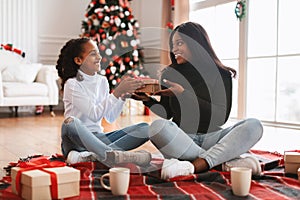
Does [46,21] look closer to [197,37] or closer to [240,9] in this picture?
[240,9]

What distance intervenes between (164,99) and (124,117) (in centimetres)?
27

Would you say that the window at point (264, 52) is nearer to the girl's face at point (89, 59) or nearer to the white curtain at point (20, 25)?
the white curtain at point (20, 25)

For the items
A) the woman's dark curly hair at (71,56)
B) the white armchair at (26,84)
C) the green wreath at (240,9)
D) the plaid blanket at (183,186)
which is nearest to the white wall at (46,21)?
the white armchair at (26,84)

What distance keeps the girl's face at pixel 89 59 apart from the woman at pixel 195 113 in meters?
0.32

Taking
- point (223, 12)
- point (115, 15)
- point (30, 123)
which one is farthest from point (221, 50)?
point (30, 123)

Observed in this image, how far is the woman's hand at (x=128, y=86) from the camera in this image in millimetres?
1495

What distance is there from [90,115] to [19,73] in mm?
3139

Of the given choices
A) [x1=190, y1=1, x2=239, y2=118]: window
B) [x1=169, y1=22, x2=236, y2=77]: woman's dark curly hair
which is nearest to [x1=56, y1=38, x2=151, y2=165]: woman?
[x1=169, y1=22, x2=236, y2=77]: woman's dark curly hair

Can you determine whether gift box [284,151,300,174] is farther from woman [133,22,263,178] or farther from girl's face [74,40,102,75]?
girl's face [74,40,102,75]

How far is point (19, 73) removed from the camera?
187 inches

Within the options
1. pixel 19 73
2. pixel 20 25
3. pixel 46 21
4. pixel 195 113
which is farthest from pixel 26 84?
pixel 195 113

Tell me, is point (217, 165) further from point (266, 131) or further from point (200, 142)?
point (266, 131)

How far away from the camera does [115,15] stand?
5.04m

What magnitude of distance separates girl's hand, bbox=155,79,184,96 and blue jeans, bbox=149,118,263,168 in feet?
0.41
